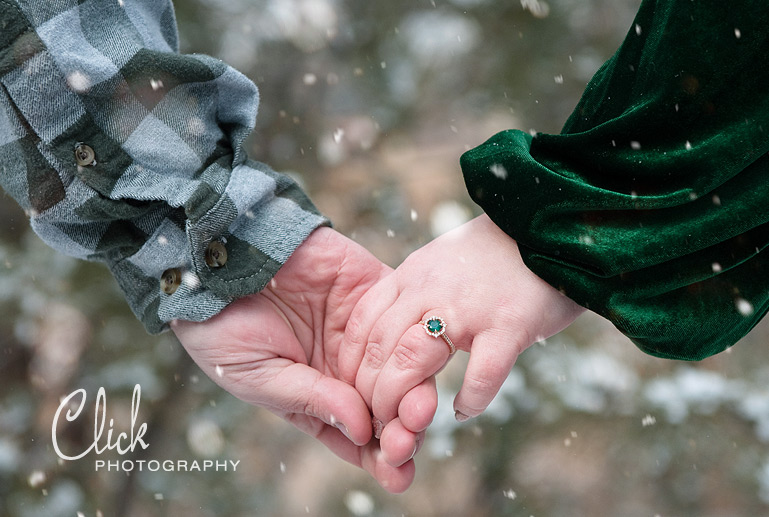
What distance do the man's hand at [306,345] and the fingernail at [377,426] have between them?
0.01m

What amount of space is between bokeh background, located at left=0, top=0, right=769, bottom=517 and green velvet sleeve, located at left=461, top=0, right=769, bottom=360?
4.17 feet

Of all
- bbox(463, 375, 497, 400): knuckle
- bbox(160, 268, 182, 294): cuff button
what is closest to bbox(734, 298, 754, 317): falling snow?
bbox(463, 375, 497, 400): knuckle

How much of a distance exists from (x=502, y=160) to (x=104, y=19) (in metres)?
0.63

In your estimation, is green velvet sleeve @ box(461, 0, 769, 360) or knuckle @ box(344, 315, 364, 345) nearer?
green velvet sleeve @ box(461, 0, 769, 360)

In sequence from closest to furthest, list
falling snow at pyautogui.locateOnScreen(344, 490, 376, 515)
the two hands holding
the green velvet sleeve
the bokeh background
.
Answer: the green velvet sleeve, the two hands holding, the bokeh background, falling snow at pyautogui.locateOnScreen(344, 490, 376, 515)

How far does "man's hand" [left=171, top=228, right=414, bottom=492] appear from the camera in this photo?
1.00 meters

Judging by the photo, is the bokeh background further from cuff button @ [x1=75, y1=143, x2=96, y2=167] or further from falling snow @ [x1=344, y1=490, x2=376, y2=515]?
cuff button @ [x1=75, y1=143, x2=96, y2=167]

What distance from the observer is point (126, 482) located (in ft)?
6.84

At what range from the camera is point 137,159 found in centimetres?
96

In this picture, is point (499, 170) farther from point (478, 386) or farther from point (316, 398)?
point (316, 398)

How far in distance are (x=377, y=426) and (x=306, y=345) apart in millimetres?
212

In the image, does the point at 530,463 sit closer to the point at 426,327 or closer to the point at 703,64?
the point at 426,327

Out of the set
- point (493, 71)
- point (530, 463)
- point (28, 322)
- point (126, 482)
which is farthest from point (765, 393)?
point (28, 322)

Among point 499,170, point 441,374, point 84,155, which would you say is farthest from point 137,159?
point 441,374
